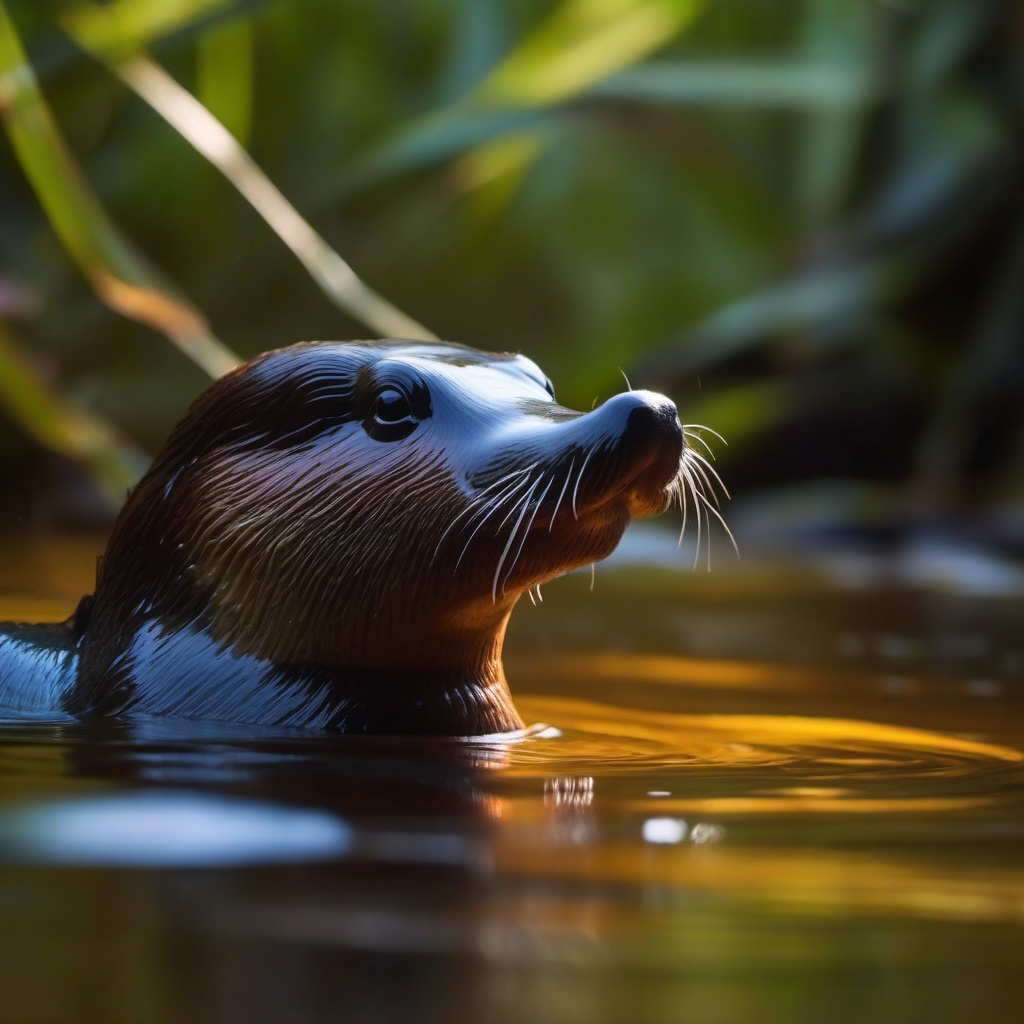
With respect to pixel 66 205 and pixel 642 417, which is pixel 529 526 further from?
pixel 66 205

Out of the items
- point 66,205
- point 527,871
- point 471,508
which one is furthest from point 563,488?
point 66,205

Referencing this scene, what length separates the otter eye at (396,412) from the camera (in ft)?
9.53

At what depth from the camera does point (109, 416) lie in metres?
11.3

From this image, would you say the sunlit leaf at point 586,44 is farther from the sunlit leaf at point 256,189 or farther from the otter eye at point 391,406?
the otter eye at point 391,406

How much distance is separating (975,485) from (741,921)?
8900 mm

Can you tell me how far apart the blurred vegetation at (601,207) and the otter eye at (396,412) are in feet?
25.5

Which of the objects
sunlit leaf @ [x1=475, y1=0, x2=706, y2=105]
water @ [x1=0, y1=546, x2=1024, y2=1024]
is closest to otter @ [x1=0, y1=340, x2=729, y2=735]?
water @ [x1=0, y1=546, x2=1024, y2=1024]

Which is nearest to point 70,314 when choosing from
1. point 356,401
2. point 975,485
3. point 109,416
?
point 109,416

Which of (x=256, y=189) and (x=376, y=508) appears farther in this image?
(x=256, y=189)

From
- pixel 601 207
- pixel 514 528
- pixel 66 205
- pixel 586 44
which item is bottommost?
pixel 514 528

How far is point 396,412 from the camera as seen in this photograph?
9.57 ft

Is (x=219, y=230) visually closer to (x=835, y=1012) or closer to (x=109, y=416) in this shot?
(x=109, y=416)

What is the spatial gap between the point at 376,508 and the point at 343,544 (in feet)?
0.26

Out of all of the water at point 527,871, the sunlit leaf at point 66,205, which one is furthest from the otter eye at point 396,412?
the sunlit leaf at point 66,205
